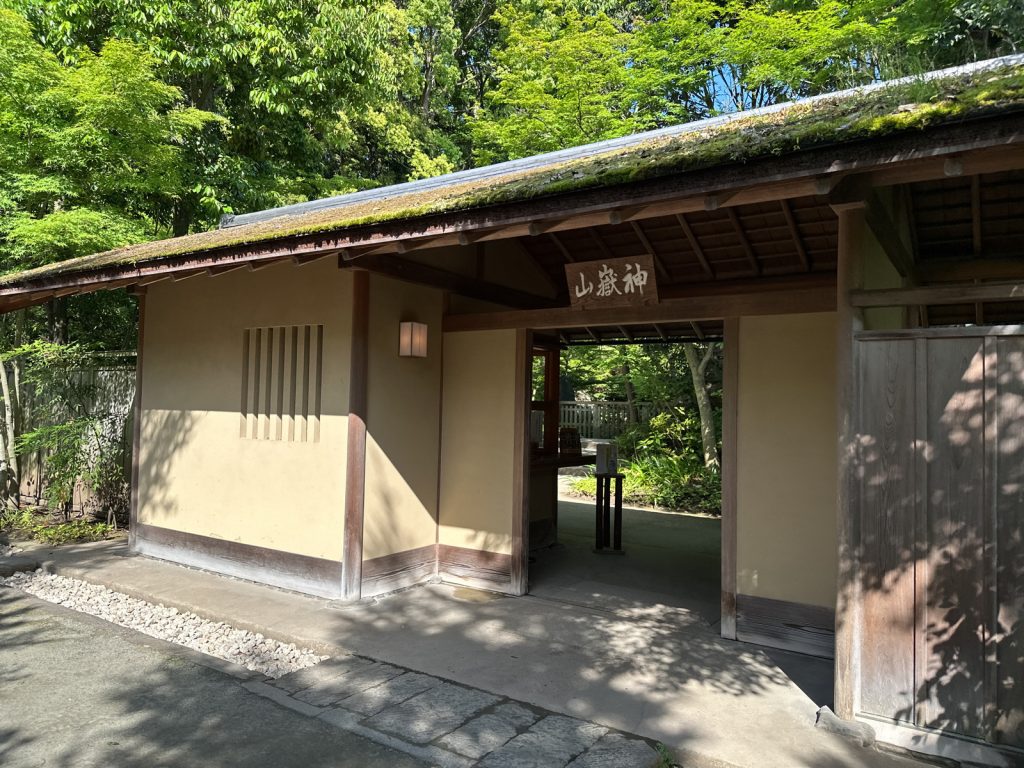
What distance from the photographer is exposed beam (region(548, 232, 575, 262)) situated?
659 cm

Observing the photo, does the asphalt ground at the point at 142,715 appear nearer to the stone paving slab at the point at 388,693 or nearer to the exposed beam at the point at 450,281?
the stone paving slab at the point at 388,693

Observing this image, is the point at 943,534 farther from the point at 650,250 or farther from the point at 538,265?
the point at 538,265

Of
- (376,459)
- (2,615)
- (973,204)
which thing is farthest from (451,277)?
(2,615)

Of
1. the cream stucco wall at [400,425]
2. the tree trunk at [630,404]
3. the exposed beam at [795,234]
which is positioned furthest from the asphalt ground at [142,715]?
the tree trunk at [630,404]

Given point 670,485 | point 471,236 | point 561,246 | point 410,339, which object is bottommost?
point 670,485

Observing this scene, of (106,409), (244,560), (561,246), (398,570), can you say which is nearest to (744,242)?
(561,246)

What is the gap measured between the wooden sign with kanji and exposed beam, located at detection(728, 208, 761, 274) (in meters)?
1.37

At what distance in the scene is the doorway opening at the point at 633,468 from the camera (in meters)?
6.38

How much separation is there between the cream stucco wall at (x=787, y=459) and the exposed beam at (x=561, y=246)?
7.74 feet

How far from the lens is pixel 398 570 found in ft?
19.3

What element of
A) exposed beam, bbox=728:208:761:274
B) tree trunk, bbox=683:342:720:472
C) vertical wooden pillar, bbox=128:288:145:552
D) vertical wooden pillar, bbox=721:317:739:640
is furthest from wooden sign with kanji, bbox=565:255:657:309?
tree trunk, bbox=683:342:720:472

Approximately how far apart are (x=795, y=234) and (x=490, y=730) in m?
4.63

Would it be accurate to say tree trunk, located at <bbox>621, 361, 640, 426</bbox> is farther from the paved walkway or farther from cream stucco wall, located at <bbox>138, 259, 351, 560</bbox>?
cream stucco wall, located at <bbox>138, 259, 351, 560</bbox>

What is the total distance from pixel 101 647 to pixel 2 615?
4.44 feet
